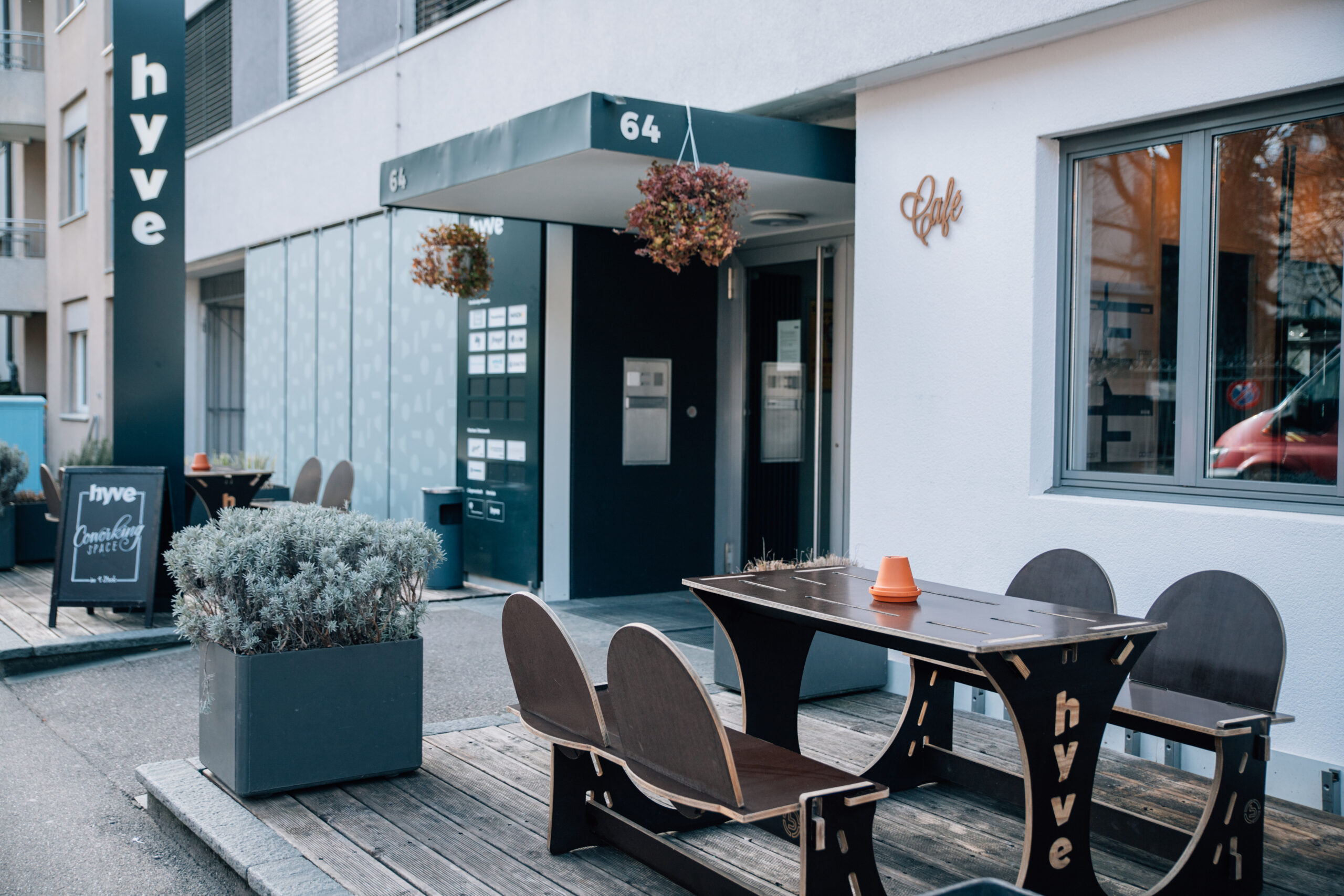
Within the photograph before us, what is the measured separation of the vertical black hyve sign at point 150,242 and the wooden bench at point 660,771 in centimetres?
459

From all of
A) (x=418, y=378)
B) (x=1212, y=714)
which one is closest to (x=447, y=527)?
(x=418, y=378)

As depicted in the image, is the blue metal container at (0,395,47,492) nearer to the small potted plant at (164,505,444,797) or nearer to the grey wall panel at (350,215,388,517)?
the grey wall panel at (350,215,388,517)

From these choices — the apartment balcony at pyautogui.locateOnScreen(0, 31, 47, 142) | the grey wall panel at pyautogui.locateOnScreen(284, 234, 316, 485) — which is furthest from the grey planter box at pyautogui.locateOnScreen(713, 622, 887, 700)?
the apartment balcony at pyautogui.locateOnScreen(0, 31, 47, 142)

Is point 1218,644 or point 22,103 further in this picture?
point 22,103

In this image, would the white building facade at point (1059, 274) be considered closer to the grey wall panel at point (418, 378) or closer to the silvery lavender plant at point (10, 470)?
the grey wall panel at point (418, 378)

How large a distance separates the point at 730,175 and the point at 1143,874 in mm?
3461

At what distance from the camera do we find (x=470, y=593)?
349 inches

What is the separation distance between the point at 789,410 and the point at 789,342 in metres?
0.52

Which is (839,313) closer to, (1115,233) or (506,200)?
(506,200)

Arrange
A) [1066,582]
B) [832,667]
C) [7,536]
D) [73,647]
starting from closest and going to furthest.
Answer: [1066,582]
[832,667]
[73,647]
[7,536]

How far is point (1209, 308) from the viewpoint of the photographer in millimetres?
4762

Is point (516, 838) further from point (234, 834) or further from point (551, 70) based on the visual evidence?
point (551, 70)

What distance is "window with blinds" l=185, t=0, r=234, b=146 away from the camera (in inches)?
576

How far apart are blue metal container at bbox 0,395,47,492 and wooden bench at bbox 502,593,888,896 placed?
44.8 ft
